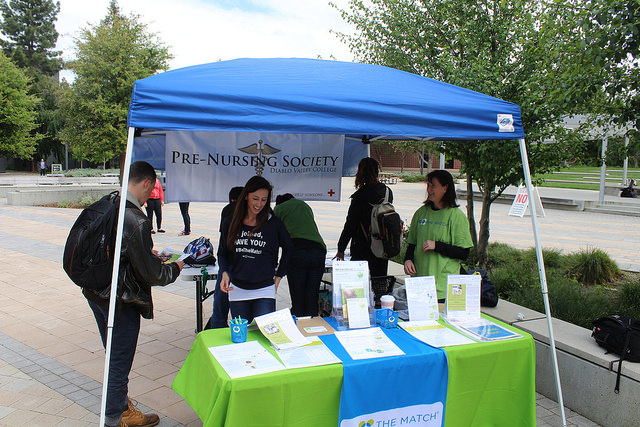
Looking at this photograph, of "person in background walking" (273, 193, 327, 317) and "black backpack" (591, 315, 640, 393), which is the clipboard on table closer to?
"person in background walking" (273, 193, 327, 317)

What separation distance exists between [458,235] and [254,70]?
1968 millimetres

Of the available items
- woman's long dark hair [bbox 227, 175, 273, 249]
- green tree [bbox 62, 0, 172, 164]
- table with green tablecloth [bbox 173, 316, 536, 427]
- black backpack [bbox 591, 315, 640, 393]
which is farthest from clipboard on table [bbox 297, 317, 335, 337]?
green tree [bbox 62, 0, 172, 164]

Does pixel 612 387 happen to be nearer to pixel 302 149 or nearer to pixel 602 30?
pixel 602 30

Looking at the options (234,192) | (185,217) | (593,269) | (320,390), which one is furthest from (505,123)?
(185,217)

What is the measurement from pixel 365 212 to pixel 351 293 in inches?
55.6

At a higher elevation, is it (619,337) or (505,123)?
(505,123)

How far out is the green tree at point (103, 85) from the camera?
79.0ft

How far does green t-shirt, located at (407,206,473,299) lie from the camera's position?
143 inches

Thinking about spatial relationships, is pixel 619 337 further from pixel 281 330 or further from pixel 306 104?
pixel 306 104

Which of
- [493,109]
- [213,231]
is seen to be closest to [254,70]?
[493,109]

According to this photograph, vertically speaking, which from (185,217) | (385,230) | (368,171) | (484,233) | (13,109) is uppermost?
(13,109)

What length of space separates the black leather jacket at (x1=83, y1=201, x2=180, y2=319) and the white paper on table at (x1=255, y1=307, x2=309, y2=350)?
0.70m

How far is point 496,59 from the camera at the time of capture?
→ 6246mm

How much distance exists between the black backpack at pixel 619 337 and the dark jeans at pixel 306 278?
2234 millimetres
